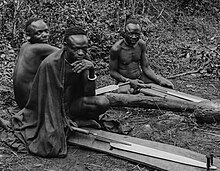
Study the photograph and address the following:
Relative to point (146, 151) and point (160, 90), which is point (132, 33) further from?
point (146, 151)

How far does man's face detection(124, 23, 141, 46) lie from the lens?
6.84m

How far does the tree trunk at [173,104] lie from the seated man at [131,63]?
48 centimetres

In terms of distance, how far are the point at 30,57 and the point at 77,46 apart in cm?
104

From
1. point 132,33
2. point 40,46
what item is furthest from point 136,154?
point 132,33

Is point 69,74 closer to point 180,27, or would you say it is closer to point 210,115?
point 210,115

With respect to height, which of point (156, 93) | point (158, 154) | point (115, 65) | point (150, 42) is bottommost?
point (150, 42)

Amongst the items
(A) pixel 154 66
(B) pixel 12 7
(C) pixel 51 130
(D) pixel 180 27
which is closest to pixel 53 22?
(B) pixel 12 7

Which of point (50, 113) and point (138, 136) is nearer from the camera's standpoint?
point (50, 113)

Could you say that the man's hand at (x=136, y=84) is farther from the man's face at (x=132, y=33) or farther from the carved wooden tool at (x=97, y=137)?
the carved wooden tool at (x=97, y=137)

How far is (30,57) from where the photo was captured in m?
5.69

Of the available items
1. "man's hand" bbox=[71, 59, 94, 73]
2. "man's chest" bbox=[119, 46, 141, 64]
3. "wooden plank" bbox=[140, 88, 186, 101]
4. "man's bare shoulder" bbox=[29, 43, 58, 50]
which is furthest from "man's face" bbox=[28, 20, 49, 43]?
"wooden plank" bbox=[140, 88, 186, 101]

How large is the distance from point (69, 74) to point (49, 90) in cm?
34

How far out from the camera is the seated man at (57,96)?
15.9 feet

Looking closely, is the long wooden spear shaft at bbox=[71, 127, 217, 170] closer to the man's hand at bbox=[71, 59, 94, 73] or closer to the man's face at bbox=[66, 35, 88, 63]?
the man's hand at bbox=[71, 59, 94, 73]
